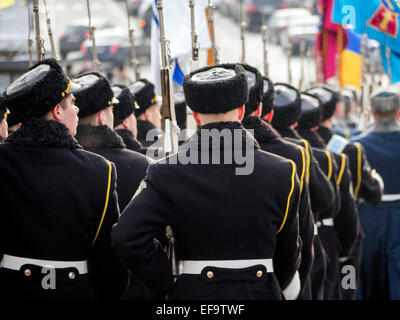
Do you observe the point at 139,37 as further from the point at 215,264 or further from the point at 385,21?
the point at 215,264

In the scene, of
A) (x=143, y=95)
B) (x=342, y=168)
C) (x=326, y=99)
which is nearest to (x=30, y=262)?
(x=143, y=95)

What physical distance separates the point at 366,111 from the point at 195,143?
19.2ft

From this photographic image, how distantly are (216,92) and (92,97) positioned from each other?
1105 mm

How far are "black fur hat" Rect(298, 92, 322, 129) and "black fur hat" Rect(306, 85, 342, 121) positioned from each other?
0.38 m

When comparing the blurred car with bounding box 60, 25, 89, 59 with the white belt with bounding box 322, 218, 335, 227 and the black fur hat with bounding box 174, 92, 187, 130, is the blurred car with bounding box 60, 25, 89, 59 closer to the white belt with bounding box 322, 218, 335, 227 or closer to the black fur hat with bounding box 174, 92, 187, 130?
the black fur hat with bounding box 174, 92, 187, 130

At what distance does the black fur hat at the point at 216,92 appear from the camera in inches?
149

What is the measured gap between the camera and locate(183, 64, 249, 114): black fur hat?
3.78 meters

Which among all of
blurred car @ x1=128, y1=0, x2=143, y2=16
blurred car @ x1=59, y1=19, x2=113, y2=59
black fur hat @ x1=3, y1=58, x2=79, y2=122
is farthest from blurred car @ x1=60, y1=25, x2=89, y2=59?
black fur hat @ x1=3, y1=58, x2=79, y2=122

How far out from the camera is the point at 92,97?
4.66 m

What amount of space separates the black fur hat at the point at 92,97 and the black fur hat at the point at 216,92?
0.90 metres

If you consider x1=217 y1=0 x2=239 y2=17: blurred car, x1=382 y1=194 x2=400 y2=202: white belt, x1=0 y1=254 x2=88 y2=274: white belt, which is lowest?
x1=217 y1=0 x2=239 y2=17: blurred car

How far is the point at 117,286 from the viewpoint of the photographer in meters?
4.16
